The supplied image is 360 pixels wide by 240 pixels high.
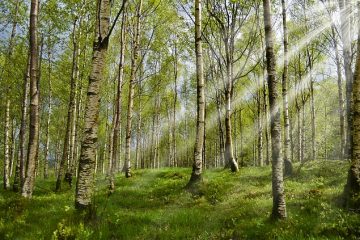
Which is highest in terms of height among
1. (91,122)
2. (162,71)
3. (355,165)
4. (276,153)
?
(162,71)

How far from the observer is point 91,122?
834 cm

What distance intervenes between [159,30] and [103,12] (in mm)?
21799

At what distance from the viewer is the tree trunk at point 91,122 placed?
27.0 feet

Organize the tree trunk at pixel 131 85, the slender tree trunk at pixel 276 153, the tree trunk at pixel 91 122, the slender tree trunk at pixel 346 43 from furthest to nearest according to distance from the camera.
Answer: the slender tree trunk at pixel 346 43 < the tree trunk at pixel 131 85 < the tree trunk at pixel 91 122 < the slender tree trunk at pixel 276 153

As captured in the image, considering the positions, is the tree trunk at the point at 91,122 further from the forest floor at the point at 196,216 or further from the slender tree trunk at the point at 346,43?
the slender tree trunk at the point at 346,43

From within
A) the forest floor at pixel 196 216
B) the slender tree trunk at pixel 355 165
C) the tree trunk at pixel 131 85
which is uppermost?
the tree trunk at pixel 131 85

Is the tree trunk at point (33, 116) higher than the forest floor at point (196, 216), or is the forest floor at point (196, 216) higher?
the tree trunk at point (33, 116)

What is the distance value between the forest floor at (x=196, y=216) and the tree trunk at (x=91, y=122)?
0.57 m

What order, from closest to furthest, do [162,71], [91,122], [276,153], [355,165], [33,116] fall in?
[355,165], [276,153], [91,122], [33,116], [162,71]

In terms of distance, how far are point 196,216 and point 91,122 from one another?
3882 millimetres

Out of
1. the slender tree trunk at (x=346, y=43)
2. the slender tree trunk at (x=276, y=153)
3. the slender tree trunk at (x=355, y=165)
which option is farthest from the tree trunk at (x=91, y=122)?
the slender tree trunk at (x=346, y=43)

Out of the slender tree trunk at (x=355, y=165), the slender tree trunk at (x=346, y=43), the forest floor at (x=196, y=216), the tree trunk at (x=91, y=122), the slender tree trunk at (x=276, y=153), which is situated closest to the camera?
the forest floor at (x=196, y=216)

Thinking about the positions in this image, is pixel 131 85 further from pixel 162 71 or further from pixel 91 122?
pixel 162 71

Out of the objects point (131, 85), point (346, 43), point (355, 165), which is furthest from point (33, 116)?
point (346, 43)
